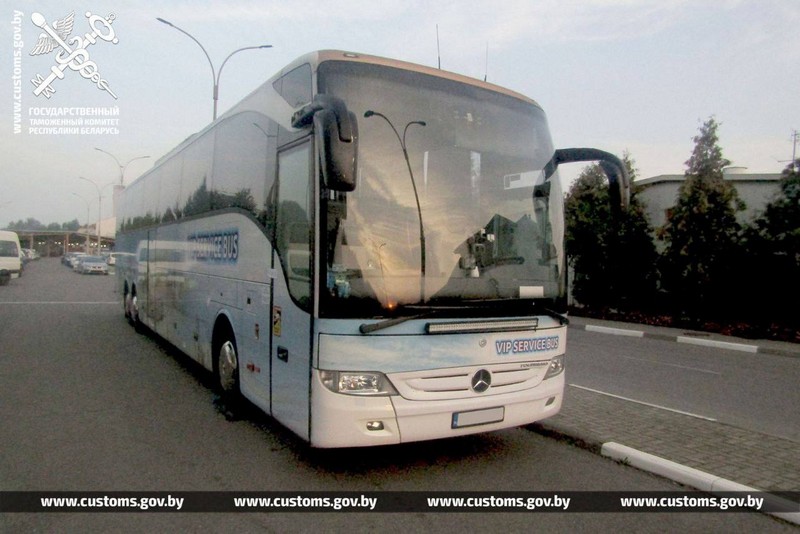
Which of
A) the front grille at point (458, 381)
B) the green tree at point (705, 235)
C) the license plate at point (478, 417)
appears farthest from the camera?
the green tree at point (705, 235)

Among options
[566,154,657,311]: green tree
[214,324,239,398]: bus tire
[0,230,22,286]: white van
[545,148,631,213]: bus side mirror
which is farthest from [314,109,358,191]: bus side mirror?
[0,230,22,286]: white van

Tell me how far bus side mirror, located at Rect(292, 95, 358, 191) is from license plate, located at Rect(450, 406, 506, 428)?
200 cm

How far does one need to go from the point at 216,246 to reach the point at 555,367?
416 centimetres

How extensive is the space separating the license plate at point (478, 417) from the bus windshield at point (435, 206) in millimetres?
814

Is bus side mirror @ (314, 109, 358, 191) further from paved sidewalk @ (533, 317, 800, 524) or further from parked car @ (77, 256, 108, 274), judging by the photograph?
parked car @ (77, 256, 108, 274)

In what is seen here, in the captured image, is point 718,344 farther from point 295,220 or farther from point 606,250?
point 295,220

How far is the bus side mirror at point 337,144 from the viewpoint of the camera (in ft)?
12.2

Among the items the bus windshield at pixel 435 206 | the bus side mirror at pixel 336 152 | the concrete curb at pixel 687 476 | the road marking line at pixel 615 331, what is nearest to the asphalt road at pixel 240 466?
the concrete curb at pixel 687 476

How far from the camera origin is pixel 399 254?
4348 mm

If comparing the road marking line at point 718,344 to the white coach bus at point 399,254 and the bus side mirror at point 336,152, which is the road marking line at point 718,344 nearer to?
the white coach bus at point 399,254

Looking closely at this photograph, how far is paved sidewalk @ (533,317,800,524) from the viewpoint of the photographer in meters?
4.71

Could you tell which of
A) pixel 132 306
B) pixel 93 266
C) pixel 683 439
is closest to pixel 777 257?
pixel 683 439

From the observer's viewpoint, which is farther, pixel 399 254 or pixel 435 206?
pixel 435 206
